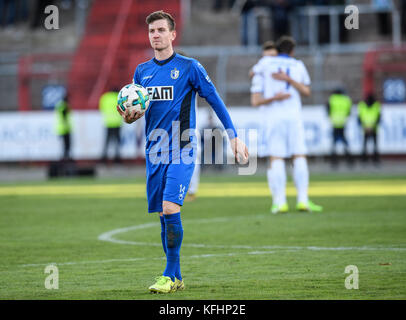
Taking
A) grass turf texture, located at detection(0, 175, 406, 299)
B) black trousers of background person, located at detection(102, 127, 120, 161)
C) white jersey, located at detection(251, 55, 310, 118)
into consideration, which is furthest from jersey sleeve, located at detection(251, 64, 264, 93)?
black trousers of background person, located at detection(102, 127, 120, 161)

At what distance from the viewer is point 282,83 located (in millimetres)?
12258

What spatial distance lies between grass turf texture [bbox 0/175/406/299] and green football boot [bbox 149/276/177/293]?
0.08 m

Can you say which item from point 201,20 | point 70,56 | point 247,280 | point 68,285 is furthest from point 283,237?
point 201,20

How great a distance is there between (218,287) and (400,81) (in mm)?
20476

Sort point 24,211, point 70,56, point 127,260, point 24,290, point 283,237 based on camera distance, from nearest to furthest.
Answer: point 24,290 < point 127,260 < point 283,237 < point 24,211 < point 70,56

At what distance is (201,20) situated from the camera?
108 feet

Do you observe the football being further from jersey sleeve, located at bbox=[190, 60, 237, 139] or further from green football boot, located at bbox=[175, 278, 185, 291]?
green football boot, located at bbox=[175, 278, 185, 291]

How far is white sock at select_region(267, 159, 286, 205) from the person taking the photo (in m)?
12.3

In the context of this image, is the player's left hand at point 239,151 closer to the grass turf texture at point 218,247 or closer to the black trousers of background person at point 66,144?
the grass turf texture at point 218,247

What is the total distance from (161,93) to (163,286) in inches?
59.6

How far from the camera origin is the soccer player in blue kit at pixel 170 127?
6754 mm

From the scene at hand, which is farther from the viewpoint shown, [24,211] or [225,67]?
[225,67]

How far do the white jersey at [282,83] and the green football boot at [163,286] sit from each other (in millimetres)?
6090
